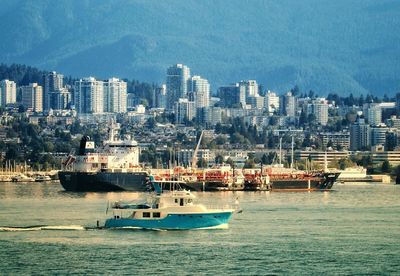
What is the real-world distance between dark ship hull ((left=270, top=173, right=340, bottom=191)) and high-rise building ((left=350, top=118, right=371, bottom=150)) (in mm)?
84556

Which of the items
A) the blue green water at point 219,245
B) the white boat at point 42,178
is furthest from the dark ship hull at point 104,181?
the blue green water at point 219,245

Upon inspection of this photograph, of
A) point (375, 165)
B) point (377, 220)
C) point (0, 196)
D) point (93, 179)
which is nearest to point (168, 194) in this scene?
point (377, 220)

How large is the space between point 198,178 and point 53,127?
105m

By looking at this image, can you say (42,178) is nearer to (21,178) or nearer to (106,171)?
(21,178)

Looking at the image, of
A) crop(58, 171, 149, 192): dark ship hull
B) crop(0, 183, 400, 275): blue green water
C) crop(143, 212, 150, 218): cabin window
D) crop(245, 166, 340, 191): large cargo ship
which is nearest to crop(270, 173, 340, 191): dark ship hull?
crop(245, 166, 340, 191): large cargo ship

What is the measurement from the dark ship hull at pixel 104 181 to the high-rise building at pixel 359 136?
295 feet

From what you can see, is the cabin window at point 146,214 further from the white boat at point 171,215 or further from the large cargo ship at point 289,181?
the large cargo ship at point 289,181

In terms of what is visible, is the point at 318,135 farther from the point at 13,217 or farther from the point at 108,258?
the point at 108,258

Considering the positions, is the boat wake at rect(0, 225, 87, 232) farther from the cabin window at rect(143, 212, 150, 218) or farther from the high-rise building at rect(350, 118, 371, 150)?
the high-rise building at rect(350, 118, 371, 150)

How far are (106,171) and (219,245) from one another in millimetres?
48376

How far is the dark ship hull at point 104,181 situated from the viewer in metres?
91.4

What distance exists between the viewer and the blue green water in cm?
4116

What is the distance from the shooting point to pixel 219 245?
4575 centimetres

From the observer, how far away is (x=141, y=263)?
41.8 meters
